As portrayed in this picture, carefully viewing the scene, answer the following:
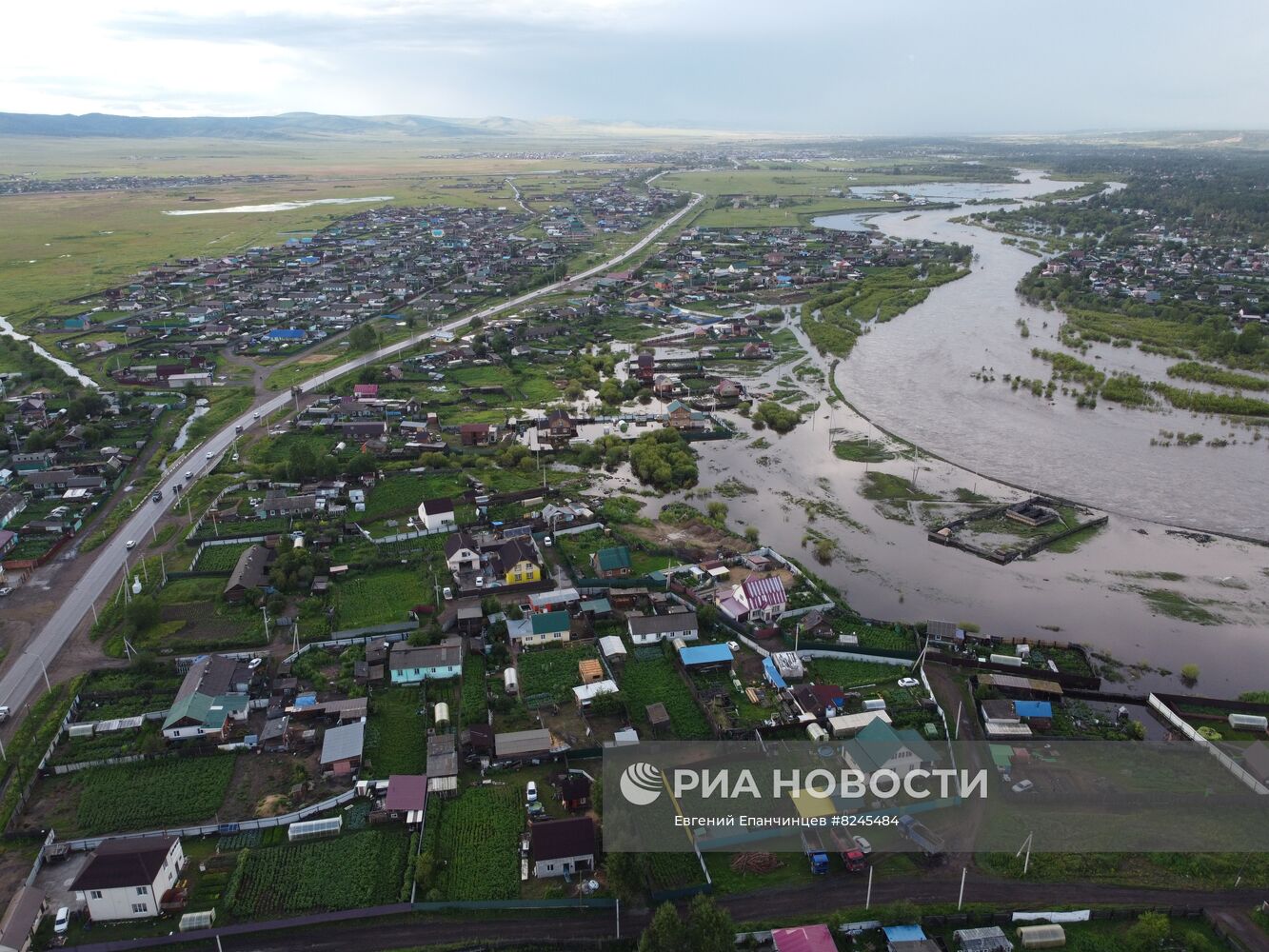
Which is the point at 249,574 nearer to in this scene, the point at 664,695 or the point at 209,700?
the point at 209,700

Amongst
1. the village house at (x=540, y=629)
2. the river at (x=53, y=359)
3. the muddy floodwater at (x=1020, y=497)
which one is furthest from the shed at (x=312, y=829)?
the river at (x=53, y=359)

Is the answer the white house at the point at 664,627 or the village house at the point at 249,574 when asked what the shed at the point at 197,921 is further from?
the white house at the point at 664,627

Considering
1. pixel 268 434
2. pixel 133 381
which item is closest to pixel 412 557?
pixel 268 434

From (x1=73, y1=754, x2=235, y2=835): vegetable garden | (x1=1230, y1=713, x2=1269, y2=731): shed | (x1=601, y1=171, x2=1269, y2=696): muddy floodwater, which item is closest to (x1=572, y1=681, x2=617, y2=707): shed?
(x1=73, y1=754, x2=235, y2=835): vegetable garden

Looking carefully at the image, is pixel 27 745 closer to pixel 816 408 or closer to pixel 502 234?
pixel 816 408

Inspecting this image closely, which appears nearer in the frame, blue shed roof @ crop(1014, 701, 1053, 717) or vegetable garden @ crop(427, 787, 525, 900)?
vegetable garden @ crop(427, 787, 525, 900)

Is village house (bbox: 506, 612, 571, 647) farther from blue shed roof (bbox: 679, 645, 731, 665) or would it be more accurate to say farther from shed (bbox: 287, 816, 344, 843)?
shed (bbox: 287, 816, 344, 843)

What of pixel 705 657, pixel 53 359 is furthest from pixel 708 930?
pixel 53 359
